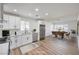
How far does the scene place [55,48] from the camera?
8.80ft

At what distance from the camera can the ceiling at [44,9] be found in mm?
2541

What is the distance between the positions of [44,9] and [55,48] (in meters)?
1.22

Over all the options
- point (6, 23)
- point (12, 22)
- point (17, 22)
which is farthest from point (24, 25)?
point (6, 23)

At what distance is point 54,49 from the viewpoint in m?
2.65

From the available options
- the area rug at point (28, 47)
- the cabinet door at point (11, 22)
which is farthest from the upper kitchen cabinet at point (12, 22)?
the area rug at point (28, 47)

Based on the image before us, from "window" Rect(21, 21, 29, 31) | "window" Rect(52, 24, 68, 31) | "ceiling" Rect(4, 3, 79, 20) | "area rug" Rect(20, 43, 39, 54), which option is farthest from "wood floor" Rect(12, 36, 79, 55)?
"ceiling" Rect(4, 3, 79, 20)

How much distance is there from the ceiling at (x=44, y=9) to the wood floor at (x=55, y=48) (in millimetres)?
810

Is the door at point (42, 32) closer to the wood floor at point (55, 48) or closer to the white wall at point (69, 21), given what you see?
the wood floor at point (55, 48)

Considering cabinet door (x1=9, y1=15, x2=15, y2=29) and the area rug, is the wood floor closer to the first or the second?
the area rug

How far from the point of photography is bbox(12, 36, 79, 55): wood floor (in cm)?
260

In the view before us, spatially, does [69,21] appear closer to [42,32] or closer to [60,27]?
[60,27]

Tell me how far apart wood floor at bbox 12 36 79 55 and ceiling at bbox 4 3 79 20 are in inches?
31.9

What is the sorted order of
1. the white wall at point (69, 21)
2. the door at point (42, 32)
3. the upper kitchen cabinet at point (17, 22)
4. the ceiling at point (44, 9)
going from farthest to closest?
the door at point (42, 32), the upper kitchen cabinet at point (17, 22), the white wall at point (69, 21), the ceiling at point (44, 9)
